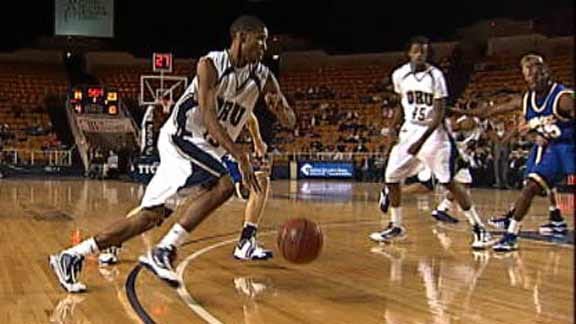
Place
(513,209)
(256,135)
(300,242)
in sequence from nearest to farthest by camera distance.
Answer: (300,242)
(256,135)
(513,209)

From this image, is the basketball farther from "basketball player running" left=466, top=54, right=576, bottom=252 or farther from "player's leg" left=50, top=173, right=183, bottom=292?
"basketball player running" left=466, top=54, right=576, bottom=252

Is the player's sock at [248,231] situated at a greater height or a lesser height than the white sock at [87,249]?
lesser

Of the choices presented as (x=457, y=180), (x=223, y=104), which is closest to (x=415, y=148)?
(x=457, y=180)

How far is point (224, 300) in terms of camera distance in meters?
4.40

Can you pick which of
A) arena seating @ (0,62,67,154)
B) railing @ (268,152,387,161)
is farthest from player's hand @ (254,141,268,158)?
arena seating @ (0,62,67,154)

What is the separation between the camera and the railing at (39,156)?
25.5 meters

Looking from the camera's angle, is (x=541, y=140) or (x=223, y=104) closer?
(x=223, y=104)

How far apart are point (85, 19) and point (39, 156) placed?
16.2 ft

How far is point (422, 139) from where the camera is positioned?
691 centimetres

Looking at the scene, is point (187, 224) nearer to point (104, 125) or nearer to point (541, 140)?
point (541, 140)

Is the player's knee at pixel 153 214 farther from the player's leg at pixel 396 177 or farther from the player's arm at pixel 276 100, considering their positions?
the player's leg at pixel 396 177

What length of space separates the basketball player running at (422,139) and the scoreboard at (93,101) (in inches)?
789

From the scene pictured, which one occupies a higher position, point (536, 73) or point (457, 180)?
point (536, 73)

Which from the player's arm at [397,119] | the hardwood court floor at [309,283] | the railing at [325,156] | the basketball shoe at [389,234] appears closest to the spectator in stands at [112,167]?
the railing at [325,156]
